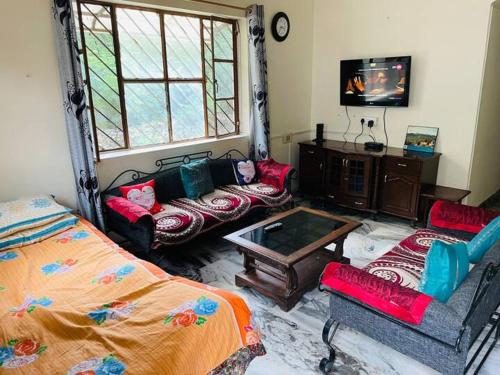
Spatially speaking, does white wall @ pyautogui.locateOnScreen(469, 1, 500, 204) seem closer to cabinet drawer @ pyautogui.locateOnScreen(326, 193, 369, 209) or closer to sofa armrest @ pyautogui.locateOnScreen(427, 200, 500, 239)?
cabinet drawer @ pyautogui.locateOnScreen(326, 193, 369, 209)

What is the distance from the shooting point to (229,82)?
4.20 meters

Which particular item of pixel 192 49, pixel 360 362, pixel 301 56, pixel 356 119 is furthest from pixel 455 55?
pixel 360 362

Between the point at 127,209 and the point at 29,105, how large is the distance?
1068 mm

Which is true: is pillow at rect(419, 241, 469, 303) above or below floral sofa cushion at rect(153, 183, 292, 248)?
above

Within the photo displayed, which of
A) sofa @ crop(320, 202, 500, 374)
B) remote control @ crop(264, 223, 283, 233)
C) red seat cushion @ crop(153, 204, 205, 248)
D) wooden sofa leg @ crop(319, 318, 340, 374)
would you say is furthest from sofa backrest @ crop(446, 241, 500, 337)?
red seat cushion @ crop(153, 204, 205, 248)

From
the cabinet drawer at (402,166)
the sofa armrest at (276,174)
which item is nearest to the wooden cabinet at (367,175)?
the cabinet drawer at (402,166)

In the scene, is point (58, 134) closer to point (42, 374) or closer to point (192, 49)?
point (192, 49)

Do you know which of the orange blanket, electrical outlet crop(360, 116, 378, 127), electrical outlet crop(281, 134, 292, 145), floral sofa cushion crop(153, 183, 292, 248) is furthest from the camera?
electrical outlet crop(281, 134, 292, 145)

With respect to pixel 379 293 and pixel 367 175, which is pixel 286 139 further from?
pixel 379 293

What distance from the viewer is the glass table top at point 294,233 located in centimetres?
261

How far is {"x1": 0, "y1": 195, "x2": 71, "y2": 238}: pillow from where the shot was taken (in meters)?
2.46

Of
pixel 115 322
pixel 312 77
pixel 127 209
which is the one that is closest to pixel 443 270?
pixel 115 322

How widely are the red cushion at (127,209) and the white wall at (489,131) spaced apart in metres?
3.40

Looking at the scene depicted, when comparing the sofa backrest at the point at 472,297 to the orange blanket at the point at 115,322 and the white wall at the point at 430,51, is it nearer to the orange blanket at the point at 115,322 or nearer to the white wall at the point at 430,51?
the orange blanket at the point at 115,322
